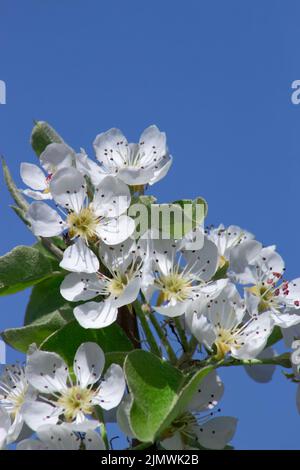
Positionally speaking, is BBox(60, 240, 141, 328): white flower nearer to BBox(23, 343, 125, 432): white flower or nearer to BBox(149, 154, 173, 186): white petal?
BBox(23, 343, 125, 432): white flower

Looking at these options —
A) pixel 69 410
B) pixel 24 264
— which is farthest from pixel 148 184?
pixel 69 410

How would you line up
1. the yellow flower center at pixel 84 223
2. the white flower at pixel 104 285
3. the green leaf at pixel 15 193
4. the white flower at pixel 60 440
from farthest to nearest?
the green leaf at pixel 15 193, the yellow flower center at pixel 84 223, the white flower at pixel 104 285, the white flower at pixel 60 440

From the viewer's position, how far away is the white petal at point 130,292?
1.76 meters

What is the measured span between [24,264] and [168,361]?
15.9 inches

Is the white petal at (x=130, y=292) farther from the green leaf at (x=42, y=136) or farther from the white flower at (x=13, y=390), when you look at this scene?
the green leaf at (x=42, y=136)

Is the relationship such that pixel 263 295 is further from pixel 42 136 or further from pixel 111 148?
pixel 42 136

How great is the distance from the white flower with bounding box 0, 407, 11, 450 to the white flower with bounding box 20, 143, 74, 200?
1.74ft

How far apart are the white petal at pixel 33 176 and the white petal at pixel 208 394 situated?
0.63 meters

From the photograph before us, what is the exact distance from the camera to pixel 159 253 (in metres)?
1.88

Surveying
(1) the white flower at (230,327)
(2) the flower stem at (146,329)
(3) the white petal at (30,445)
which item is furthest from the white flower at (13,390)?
(1) the white flower at (230,327)

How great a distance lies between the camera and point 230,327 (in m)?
1.85

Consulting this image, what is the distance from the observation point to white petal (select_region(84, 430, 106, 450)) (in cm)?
163

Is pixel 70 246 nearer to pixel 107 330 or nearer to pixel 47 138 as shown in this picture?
pixel 107 330

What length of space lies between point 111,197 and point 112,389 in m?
0.42
